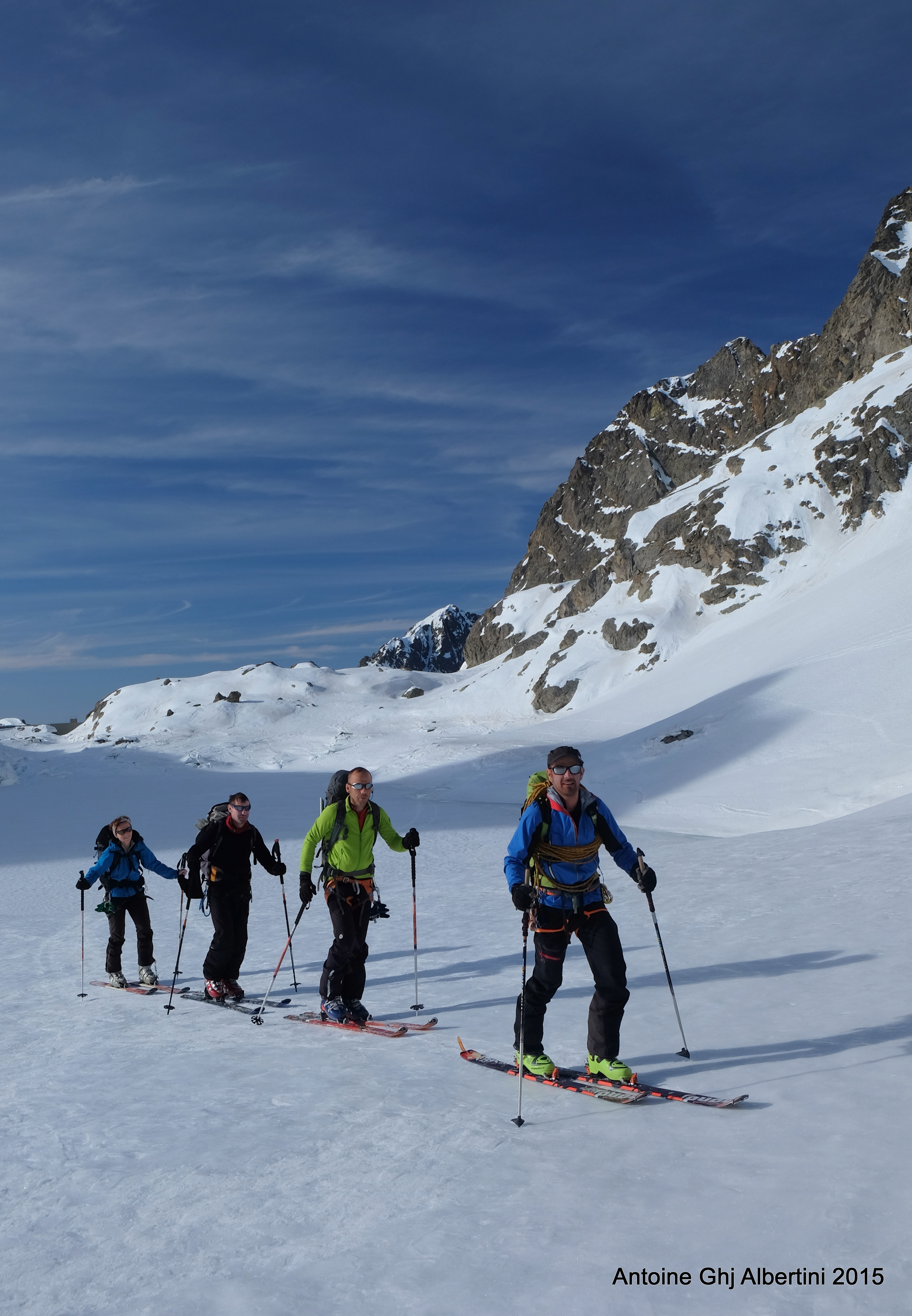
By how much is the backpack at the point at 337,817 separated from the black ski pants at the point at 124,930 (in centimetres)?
311

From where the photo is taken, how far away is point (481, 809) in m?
27.5

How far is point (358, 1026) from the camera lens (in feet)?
25.2

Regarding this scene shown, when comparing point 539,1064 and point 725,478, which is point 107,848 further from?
point 725,478

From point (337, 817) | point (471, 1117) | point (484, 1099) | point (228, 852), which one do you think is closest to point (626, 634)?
point (228, 852)

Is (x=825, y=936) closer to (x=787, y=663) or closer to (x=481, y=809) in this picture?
(x=481, y=809)

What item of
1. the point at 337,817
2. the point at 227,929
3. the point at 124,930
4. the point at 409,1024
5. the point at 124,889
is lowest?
the point at 409,1024

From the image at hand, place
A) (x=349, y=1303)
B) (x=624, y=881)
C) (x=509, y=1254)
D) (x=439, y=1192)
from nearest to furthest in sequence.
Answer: (x=349, y=1303)
(x=509, y=1254)
(x=439, y=1192)
(x=624, y=881)

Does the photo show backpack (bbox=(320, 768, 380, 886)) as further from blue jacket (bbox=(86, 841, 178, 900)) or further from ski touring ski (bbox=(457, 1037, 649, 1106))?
blue jacket (bbox=(86, 841, 178, 900))

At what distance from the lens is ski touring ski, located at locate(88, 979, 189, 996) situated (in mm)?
9531

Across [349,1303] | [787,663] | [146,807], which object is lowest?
[349,1303]

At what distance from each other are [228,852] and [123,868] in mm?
1878

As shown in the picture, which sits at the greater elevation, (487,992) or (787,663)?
(787,663)

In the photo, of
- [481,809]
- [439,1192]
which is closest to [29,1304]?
[439,1192]

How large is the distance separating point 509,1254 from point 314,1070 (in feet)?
9.68
